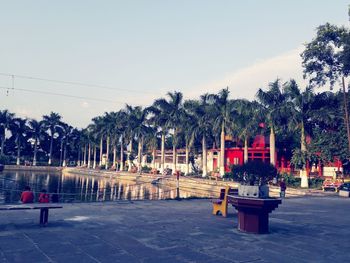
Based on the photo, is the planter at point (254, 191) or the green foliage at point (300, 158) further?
the green foliage at point (300, 158)

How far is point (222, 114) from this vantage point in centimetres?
4172

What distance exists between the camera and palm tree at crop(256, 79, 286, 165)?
33.5 metres

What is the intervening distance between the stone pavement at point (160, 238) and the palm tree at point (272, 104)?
20.9 meters

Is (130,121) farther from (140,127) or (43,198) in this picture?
(43,198)

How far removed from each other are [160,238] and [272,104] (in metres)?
28.7

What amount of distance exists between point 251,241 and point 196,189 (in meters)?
30.1

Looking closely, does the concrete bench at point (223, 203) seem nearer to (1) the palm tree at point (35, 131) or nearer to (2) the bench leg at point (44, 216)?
(2) the bench leg at point (44, 216)

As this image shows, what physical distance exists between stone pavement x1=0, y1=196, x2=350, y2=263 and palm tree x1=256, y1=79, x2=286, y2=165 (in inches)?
824

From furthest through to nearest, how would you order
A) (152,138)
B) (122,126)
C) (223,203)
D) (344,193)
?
(122,126)
(152,138)
(344,193)
(223,203)

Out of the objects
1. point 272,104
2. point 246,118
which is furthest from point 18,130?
point 272,104

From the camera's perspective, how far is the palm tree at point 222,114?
41156 millimetres

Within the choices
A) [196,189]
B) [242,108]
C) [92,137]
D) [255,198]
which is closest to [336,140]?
[242,108]

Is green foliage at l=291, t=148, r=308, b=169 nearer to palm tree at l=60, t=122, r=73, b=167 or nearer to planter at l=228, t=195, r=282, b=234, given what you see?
planter at l=228, t=195, r=282, b=234

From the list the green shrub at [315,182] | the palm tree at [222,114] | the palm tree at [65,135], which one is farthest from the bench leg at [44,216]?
the palm tree at [65,135]
